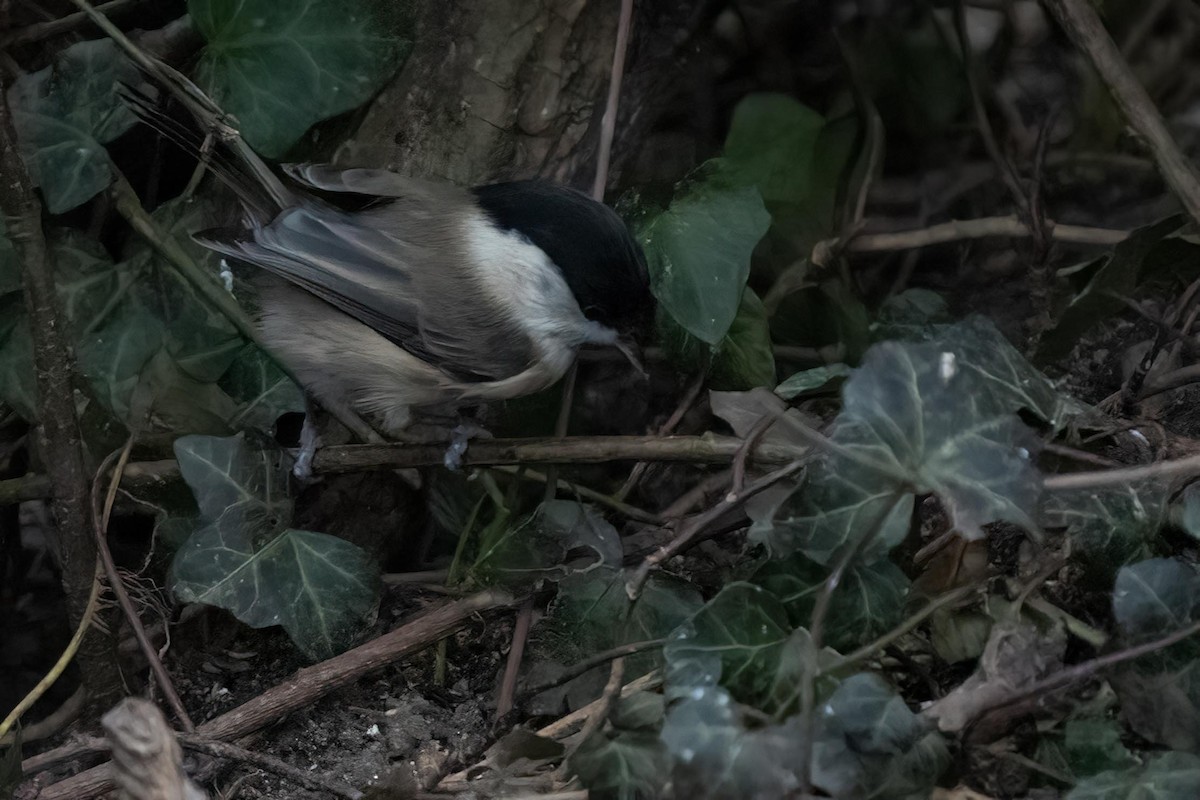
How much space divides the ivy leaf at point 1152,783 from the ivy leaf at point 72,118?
62.4 inches

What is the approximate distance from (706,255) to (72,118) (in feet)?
3.29

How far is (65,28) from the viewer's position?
1793 mm

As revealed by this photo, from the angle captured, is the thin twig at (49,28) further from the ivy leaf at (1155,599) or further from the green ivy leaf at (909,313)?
the ivy leaf at (1155,599)

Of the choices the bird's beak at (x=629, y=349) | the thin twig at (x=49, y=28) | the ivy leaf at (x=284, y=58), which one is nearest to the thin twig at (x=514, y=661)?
the bird's beak at (x=629, y=349)

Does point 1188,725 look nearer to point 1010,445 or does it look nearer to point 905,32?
point 1010,445

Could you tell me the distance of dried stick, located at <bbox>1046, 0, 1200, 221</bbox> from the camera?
A: 4.89 ft

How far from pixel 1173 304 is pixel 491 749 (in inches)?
43.8

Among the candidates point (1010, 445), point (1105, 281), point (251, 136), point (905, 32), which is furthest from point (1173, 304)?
point (251, 136)

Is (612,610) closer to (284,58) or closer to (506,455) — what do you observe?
(506,455)

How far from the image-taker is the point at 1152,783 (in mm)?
1122

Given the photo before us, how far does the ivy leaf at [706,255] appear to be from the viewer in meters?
1.56

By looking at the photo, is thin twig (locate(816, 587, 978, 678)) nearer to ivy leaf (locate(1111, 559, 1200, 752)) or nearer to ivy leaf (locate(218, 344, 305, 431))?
ivy leaf (locate(1111, 559, 1200, 752))

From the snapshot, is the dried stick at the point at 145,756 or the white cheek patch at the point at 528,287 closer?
the dried stick at the point at 145,756

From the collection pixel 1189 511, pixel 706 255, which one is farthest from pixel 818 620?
pixel 706 255
